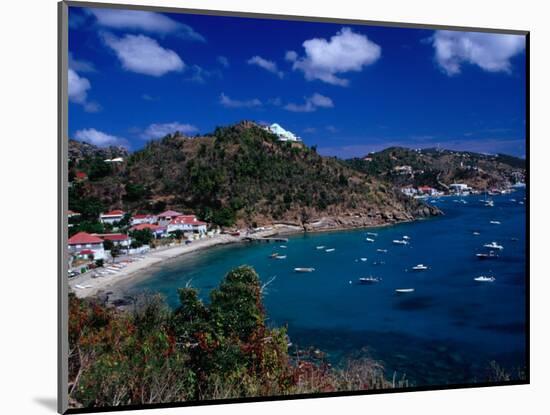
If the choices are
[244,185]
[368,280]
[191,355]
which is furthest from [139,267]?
[368,280]

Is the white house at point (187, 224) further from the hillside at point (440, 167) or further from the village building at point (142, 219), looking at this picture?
the hillside at point (440, 167)

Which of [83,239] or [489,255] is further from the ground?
[83,239]

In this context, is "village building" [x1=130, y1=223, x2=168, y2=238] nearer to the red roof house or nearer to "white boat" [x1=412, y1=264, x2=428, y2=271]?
the red roof house

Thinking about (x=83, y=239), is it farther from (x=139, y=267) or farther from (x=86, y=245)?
(x=139, y=267)

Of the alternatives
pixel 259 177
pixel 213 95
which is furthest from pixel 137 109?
pixel 259 177

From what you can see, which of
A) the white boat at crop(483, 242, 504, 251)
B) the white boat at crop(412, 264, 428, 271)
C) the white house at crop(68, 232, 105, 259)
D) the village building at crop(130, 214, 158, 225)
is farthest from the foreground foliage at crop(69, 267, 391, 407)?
the white boat at crop(483, 242, 504, 251)

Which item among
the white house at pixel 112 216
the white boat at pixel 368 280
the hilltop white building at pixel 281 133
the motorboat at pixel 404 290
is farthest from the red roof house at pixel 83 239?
the motorboat at pixel 404 290
